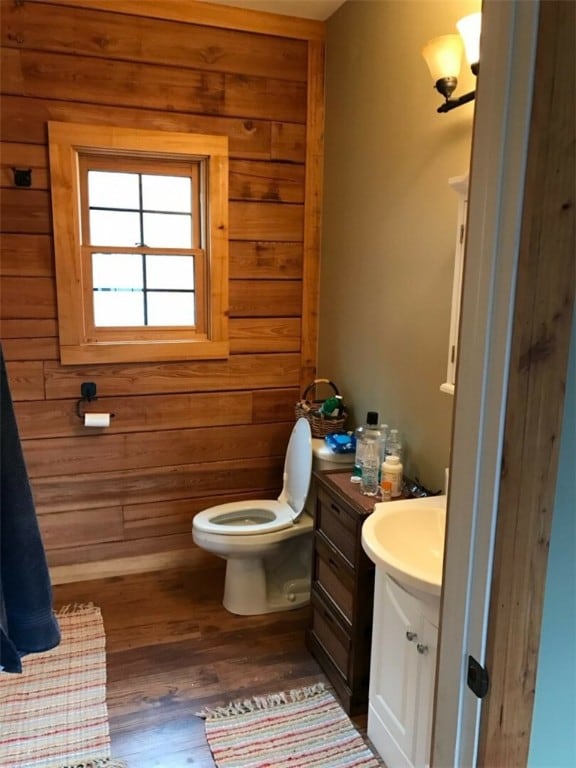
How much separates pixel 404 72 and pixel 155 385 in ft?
5.67

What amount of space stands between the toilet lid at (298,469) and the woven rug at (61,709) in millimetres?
986

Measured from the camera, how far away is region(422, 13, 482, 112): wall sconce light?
167cm

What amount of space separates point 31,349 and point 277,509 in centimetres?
134

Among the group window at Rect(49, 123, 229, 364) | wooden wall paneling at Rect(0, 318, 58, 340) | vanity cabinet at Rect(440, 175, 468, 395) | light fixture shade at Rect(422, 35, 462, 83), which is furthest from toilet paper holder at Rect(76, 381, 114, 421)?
light fixture shade at Rect(422, 35, 462, 83)

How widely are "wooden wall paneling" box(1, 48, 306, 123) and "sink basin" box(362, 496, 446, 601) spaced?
1.98 meters

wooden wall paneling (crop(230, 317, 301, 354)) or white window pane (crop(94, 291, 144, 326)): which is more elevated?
→ white window pane (crop(94, 291, 144, 326))

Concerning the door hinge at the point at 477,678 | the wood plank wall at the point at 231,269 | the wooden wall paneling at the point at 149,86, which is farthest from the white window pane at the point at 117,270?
the door hinge at the point at 477,678

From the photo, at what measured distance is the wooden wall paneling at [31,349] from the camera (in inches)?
102

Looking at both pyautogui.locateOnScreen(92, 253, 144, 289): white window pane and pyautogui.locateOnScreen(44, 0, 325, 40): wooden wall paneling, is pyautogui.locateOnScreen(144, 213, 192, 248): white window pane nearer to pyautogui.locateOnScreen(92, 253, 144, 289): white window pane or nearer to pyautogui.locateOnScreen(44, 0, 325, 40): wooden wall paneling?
pyautogui.locateOnScreen(92, 253, 144, 289): white window pane

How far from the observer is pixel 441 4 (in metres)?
1.93

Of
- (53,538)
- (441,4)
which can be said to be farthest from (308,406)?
(441,4)

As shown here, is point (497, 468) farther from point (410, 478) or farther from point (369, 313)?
point (369, 313)

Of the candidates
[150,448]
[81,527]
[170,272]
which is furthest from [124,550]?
[170,272]

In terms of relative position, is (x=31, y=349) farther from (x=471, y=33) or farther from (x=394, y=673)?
(x=471, y=33)
